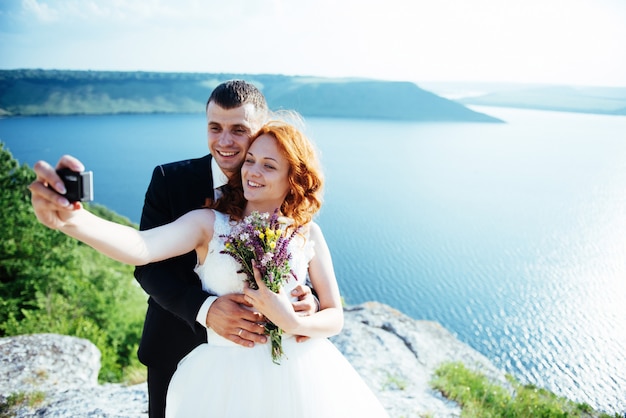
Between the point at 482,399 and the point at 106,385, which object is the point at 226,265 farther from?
the point at 482,399

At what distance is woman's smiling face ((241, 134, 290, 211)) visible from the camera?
271cm

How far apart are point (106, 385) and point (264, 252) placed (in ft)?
16.3

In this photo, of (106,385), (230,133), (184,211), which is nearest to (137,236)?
(184,211)

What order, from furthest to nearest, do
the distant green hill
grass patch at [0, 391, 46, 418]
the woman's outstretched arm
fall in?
the distant green hill, grass patch at [0, 391, 46, 418], the woman's outstretched arm

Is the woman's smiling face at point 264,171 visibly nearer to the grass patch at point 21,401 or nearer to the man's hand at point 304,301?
the man's hand at point 304,301

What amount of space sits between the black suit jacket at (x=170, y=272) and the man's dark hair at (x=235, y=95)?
0.43 m

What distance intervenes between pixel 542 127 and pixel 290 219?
374 ft

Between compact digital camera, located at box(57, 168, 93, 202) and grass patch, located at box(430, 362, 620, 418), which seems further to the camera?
grass patch, located at box(430, 362, 620, 418)

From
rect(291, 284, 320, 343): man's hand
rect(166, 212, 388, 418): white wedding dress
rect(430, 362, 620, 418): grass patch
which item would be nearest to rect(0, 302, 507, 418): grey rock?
rect(430, 362, 620, 418): grass patch

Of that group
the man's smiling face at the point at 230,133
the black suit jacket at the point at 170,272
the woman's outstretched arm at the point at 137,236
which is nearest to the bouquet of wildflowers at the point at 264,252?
the woman's outstretched arm at the point at 137,236

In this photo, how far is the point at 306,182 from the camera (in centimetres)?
289

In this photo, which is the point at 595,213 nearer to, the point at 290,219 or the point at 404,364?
the point at 404,364

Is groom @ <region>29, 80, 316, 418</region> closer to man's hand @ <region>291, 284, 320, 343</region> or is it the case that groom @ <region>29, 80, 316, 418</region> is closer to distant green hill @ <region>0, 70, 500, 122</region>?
man's hand @ <region>291, 284, 320, 343</region>

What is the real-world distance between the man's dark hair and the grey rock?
11.8 feet
